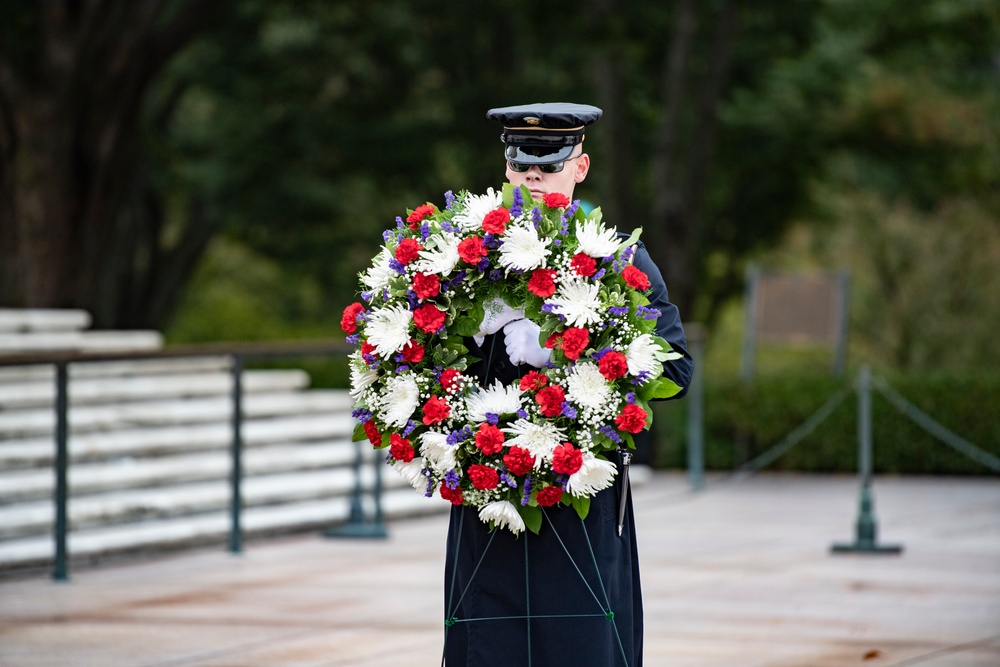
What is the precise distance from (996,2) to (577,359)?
18.6m

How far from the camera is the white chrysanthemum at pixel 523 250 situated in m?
4.27

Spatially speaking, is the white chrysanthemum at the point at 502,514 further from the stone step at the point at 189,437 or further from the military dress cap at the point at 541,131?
the stone step at the point at 189,437

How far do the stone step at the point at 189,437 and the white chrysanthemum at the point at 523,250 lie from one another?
245 inches

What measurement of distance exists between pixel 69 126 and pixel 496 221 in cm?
1026

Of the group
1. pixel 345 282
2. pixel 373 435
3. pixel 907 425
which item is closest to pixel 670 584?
pixel 373 435

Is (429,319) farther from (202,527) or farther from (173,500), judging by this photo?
(173,500)

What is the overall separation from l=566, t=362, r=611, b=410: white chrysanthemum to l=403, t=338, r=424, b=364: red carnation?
0.43m

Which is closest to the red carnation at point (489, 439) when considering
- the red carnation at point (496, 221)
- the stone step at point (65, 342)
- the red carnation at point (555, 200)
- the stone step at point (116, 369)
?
the red carnation at point (496, 221)

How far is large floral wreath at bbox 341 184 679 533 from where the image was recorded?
4254 mm

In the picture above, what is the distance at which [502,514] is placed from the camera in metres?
4.28

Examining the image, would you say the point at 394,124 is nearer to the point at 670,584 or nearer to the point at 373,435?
the point at 670,584

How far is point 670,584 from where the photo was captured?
905cm

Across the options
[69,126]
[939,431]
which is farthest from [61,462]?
[939,431]

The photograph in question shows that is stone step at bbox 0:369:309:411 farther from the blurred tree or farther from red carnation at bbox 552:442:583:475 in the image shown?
red carnation at bbox 552:442:583:475
